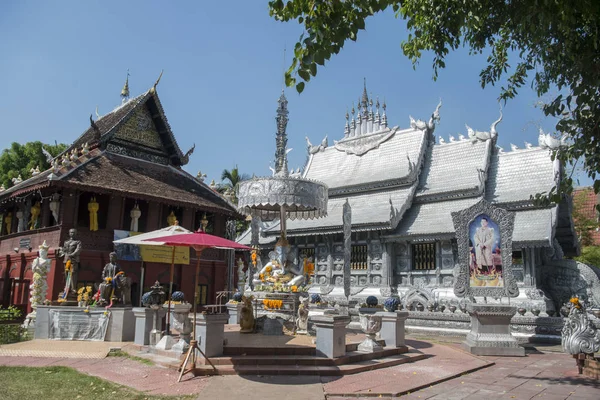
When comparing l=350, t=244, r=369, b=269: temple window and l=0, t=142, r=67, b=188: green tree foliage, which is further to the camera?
l=0, t=142, r=67, b=188: green tree foliage

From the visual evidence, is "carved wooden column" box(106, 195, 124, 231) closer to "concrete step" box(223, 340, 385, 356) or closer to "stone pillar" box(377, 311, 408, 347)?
"concrete step" box(223, 340, 385, 356)

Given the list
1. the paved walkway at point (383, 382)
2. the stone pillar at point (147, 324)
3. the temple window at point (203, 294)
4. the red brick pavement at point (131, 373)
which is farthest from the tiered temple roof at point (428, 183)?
the red brick pavement at point (131, 373)

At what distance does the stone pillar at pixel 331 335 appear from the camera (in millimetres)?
8953

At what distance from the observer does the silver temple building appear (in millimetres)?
18078

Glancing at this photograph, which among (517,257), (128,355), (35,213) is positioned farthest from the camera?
(35,213)

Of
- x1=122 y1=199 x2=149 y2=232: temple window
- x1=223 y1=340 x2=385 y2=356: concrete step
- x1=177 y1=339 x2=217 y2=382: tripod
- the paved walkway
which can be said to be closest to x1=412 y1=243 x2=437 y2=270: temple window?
the paved walkway

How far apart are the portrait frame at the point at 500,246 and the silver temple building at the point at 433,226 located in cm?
269

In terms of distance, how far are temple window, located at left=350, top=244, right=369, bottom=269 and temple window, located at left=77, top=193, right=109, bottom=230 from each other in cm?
1203

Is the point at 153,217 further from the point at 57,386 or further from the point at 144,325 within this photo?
the point at 57,386

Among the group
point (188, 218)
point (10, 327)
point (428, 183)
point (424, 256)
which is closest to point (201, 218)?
point (188, 218)

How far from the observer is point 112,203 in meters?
20.3

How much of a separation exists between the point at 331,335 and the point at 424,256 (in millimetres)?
13789

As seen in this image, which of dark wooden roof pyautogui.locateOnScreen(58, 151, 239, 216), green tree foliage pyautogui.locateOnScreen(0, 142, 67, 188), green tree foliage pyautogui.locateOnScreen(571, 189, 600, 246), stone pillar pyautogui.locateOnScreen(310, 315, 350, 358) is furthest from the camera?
green tree foliage pyautogui.locateOnScreen(0, 142, 67, 188)

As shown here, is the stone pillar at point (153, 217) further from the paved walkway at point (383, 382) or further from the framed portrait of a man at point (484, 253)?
the framed portrait of a man at point (484, 253)
